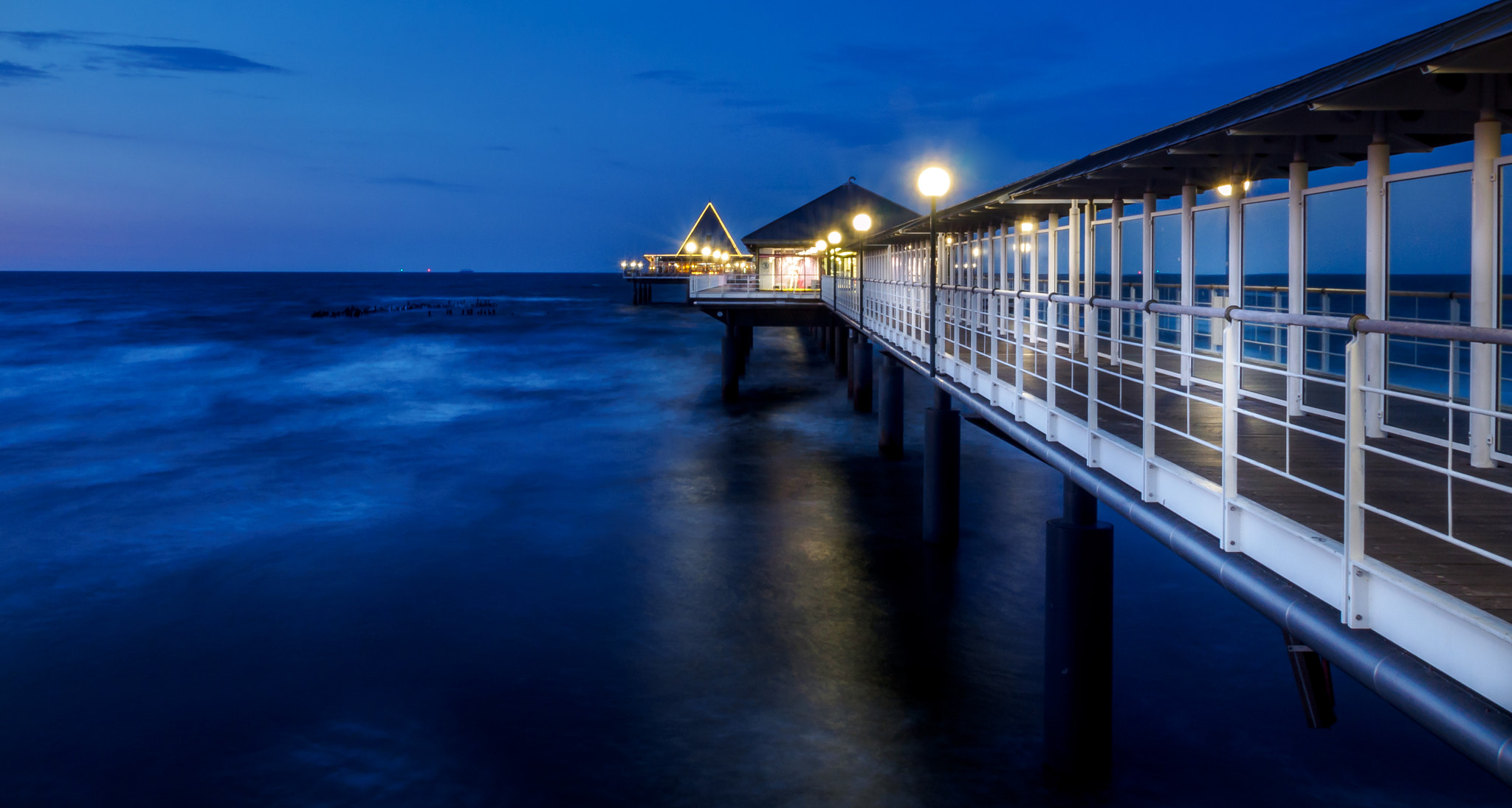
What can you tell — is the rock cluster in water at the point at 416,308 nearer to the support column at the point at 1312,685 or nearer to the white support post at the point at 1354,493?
the support column at the point at 1312,685

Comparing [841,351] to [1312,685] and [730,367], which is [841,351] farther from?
[1312,685]

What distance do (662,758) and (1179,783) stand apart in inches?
147

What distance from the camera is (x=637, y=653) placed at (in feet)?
34.6

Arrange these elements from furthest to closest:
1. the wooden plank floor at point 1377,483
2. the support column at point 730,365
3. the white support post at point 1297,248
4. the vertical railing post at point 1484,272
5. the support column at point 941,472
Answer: the support column at point 730,365 → the support column at point 941,472 → the white support post at point 1297,248 → the vertical railing post at point 1484,272 → the wooden plank floor at point 1377,483

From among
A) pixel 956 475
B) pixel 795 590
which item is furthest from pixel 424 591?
pixel 956 475

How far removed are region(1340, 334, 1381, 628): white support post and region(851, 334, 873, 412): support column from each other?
21.3m

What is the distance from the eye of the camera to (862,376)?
25.2 meters

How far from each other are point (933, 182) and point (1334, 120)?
4.99 meters

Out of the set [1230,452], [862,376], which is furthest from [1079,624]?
[862,376]

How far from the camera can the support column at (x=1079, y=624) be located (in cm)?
713

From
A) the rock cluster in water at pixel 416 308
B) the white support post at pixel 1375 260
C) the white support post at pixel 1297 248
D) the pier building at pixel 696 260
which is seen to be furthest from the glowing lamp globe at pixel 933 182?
the rock cluster in water at pixel 416 308

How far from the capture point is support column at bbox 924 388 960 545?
13.2 m

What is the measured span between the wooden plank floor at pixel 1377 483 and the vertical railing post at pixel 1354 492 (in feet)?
0.78

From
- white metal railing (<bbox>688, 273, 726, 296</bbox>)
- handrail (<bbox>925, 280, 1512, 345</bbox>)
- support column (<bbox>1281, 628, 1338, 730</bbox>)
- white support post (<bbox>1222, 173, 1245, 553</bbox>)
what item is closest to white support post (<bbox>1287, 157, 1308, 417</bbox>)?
support column (<bbox>1281, 628, 1338, 730</bbox>)
